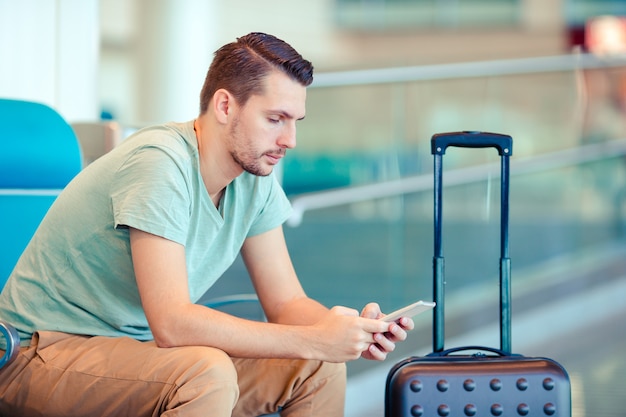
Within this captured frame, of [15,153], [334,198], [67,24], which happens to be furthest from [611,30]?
[15,153]

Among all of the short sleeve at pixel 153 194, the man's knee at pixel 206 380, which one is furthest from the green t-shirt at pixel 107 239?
the man's knee at pixel 206 380

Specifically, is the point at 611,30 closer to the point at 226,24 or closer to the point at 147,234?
the point at 226,24

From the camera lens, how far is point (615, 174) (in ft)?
20.1

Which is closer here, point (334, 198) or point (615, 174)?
point (334, 198)

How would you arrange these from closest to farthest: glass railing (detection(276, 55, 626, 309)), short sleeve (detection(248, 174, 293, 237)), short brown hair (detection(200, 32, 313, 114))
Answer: short brown hair (detection(200, 32, 313, 114)) → short sleeve (detection(248, 174, 293, 237)) → glass railing (detection(276, 55, 626, 309))

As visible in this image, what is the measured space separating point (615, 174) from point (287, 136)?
15.9 feet

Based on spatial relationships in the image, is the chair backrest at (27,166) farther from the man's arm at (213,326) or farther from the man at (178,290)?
the man's arm at (213,326)

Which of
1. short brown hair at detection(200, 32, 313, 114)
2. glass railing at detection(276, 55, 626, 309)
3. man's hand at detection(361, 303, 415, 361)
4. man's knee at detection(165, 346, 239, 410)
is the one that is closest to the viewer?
man's knee at detection(165, 346, 239, 410)

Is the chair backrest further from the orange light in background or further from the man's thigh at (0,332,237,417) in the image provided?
the orange light in background

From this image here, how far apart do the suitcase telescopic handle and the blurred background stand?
4.89 ft

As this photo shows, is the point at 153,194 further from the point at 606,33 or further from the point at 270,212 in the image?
the point at 606,33

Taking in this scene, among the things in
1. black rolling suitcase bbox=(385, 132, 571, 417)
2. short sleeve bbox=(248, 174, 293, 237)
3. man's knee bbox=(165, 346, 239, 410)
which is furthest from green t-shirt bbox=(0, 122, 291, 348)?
black rolling suitcase bbox=(385, 132, 571, 417)

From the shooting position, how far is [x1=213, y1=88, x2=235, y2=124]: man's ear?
1.74 metres

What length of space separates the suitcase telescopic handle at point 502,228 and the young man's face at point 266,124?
0.28m
